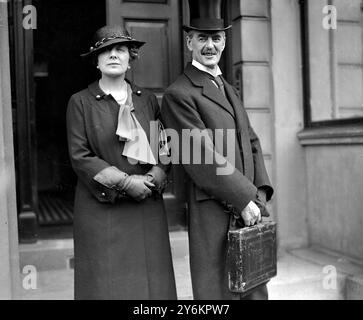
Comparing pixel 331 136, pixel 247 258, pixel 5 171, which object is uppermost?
pixel 331 136

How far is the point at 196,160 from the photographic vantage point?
272 cm

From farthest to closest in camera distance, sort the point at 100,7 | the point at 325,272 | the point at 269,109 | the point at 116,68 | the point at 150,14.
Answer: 1. the point at 100,7
2. the point at 269,109
3. the point at 150,14
4. the point at 325,272
5. the point at 116,68

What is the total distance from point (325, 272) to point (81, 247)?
2.14 metres

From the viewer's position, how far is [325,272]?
3953 millimetres

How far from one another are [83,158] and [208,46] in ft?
3.21

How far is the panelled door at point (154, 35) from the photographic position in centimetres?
415

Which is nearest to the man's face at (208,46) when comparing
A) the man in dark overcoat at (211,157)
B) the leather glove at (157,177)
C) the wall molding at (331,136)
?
the man in dark overcoat at (211,157)

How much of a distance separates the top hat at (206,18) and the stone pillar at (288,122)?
1.68 meters

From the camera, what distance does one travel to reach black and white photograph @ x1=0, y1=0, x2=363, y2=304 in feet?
8.98

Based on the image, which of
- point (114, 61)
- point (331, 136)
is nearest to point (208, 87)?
point (114, 61)

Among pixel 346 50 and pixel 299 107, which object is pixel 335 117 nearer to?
pixel 299 107

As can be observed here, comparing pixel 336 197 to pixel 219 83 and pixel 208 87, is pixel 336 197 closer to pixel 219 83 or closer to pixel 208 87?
pixel 219 83

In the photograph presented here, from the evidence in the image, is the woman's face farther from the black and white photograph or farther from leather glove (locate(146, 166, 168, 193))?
leather glove (locate(146, 166, 168, 193))

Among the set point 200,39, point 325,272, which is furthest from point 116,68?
point 325,272
